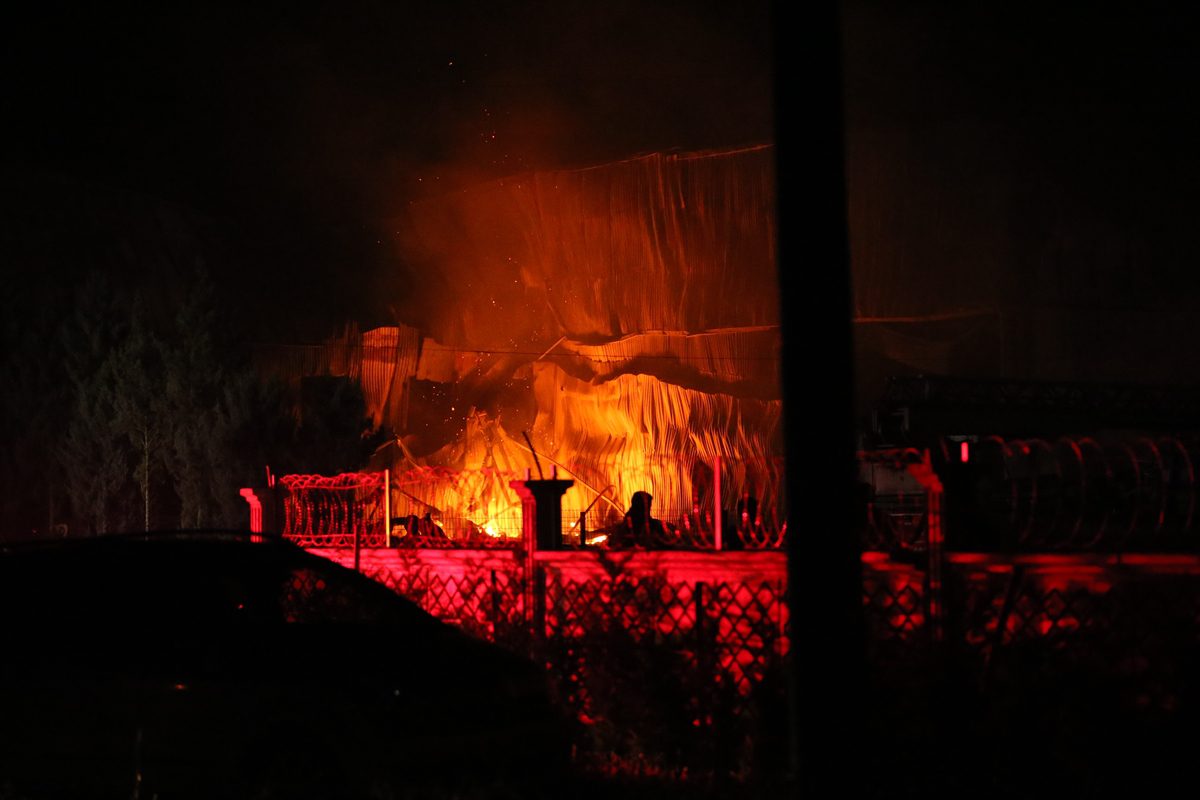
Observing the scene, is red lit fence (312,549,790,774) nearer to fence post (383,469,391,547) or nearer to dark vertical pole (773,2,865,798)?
fence post (383,469,391,547)

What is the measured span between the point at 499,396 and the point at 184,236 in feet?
30.8

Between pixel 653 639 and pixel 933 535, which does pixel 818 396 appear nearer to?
pixel 933 535

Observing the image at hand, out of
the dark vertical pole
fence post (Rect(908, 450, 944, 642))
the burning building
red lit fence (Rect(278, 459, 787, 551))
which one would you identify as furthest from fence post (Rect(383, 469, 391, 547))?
the burning building

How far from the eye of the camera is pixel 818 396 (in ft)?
12.3

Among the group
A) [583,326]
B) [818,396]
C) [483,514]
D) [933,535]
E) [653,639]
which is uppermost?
[583,326]

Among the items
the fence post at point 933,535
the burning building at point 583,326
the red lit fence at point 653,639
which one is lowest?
the red lit fence at point 653,639

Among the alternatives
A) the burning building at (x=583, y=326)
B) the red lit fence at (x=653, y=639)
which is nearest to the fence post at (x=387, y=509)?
the red lit fence at (x=653, y=639)

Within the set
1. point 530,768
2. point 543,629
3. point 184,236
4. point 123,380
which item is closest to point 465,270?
point 184,236

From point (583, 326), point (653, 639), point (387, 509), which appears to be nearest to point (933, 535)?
point (653, 639)

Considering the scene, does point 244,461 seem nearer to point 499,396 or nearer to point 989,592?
point 499,396

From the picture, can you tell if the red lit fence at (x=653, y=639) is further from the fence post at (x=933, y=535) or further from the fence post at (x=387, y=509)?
the fence post at (x=387, y=509)

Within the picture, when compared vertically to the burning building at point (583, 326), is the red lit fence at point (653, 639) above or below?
below

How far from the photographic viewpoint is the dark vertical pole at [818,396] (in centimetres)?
367

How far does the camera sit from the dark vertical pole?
367cm
